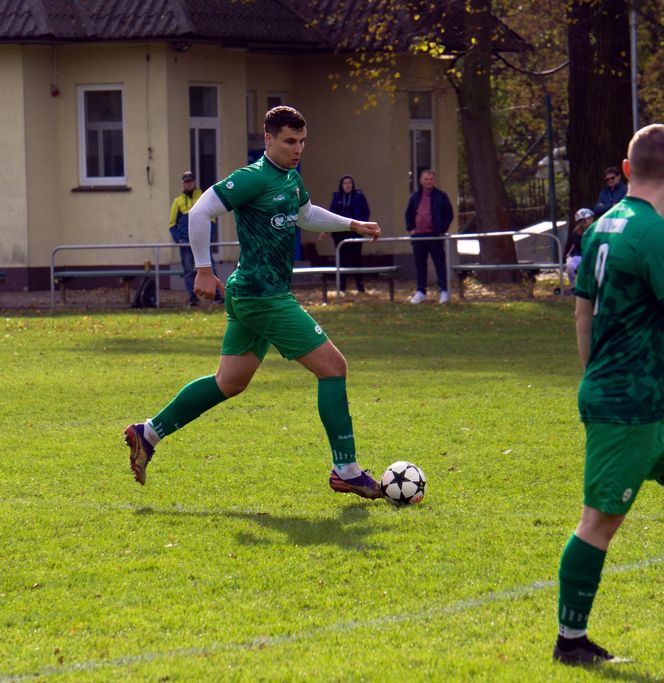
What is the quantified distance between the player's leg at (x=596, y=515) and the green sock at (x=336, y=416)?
9.89 ft

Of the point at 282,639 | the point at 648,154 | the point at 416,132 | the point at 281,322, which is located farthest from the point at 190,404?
the point at 416,132

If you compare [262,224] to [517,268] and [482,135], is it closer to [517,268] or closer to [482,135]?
[517,268]

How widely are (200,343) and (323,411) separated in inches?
398

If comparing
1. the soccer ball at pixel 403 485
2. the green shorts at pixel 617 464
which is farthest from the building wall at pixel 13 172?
the green shorts at pixel 617 464

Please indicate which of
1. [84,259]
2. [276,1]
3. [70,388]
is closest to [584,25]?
[276,1]

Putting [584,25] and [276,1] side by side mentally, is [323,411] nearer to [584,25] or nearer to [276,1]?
[584,25]

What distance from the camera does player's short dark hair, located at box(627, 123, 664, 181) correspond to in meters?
4.80

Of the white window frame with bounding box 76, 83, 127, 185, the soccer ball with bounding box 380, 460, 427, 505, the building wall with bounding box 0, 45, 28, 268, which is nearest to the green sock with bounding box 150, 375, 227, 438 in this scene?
the soccer ball with bounding box 380, 460, 427, 505

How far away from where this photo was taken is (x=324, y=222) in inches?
333

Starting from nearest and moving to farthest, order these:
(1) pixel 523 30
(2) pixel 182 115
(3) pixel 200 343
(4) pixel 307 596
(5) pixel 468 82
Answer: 1. (4) pixel 307 596
2. (3) pixel 200 343
3. (5) pixel 468 82
4. (2) pixel 182 115
5. (1) pixel 523 30

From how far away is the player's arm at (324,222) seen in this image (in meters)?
8.27

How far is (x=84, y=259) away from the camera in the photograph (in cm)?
2747

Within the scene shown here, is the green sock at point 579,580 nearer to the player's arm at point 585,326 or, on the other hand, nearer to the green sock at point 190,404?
the player's arm at point 585,326

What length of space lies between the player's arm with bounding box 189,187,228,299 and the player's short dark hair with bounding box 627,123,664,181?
10.7 feet
